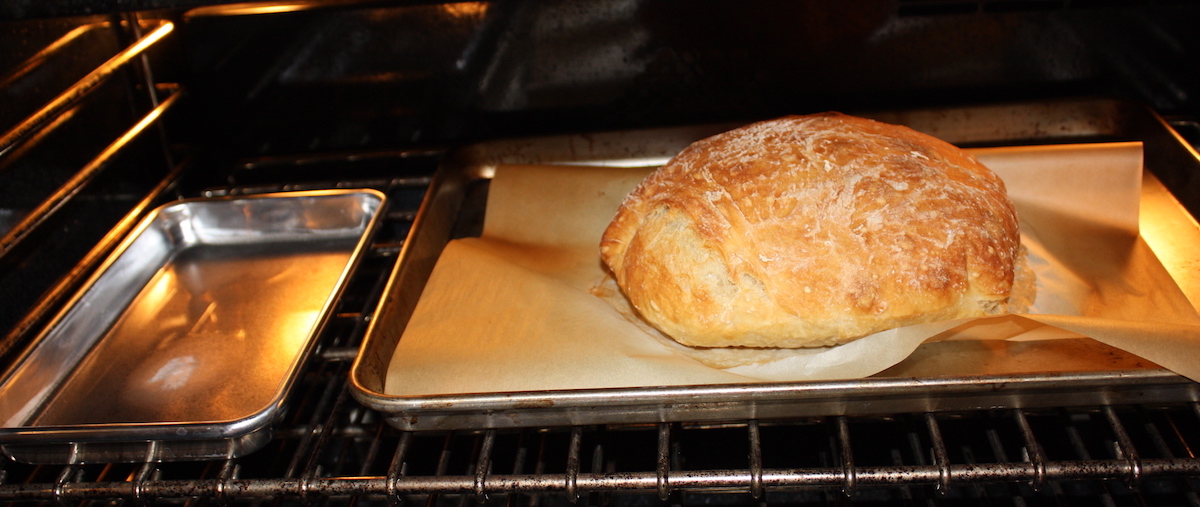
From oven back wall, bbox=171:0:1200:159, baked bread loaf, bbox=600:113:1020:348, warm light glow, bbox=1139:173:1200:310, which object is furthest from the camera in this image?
oven back wall, bbox=171:0:1200:159

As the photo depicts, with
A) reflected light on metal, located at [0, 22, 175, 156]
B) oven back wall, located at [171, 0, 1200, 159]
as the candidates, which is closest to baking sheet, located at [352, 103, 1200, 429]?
oven back wall, located at [171, 0, 1200, 159]

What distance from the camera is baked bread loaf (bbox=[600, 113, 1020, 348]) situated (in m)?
1.25

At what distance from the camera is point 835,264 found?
126 cm

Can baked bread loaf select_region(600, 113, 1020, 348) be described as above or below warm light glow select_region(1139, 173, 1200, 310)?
above

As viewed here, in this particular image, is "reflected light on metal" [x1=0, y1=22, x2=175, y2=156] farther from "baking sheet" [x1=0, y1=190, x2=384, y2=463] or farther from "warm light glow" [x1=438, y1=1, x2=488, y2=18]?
"warm light glow" [x1=438, y1=1, x2=488, y2=18]

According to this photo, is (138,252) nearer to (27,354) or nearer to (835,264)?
(27,354)

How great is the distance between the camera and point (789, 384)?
1.09 meters

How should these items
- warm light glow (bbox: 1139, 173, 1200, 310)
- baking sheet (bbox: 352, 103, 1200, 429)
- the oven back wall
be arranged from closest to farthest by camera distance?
1. baking sheet (bbox: 352, 103, 1200, 429)
2. warm light glow (bbox: 1139, 173, 1200, 310)
3. the oven back wall

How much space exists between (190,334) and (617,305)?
871 millimetres

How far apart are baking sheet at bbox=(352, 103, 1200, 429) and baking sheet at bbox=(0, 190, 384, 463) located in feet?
0.61

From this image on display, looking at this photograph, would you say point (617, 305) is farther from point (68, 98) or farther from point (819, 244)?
point (68, 98)

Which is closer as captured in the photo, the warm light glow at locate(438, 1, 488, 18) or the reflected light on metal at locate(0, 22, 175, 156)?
the reflected light on metal at locate(0, 22, 175, 156)

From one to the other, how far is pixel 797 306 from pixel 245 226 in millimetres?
1336

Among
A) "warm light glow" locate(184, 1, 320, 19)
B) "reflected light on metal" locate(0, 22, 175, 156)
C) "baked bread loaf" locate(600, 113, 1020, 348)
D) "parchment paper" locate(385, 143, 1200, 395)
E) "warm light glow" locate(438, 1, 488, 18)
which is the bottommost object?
"parchment paper" locate(385, 143, 1200, 395)
